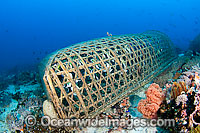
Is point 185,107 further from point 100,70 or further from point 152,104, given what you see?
point 100,70

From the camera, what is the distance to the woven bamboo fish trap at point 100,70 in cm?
550

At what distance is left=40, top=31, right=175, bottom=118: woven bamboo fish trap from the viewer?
550 cm

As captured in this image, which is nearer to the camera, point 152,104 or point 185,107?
point 185,107

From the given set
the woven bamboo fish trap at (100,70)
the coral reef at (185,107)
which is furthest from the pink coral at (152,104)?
the woven bamboo fish trap at (100,70)

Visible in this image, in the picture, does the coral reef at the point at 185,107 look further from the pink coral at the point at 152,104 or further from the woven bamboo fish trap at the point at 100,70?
the woven bamboo fish trap at the point at 100,70

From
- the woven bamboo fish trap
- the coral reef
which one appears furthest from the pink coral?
the woven bamboo fish trap

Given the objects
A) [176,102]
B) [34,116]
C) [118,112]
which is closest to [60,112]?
[34,116]

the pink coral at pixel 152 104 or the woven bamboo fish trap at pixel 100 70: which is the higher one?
the woven bamboo fish trap at pixel 100 70

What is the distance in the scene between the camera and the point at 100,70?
20.8 ft

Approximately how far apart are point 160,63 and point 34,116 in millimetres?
8964

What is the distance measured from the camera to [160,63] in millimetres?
9828

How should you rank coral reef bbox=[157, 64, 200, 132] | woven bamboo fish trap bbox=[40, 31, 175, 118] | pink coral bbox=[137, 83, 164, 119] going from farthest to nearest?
woven bamboo fish trap bbox=[40, 31, 175, 118] → pink coral bbox=[137, 83, 164, 119] → coral reef bbox=[157, 64, 200, 132]

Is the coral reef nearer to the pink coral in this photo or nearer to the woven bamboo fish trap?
the pink coral

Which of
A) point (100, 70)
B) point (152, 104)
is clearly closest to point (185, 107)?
point (152, 104)
